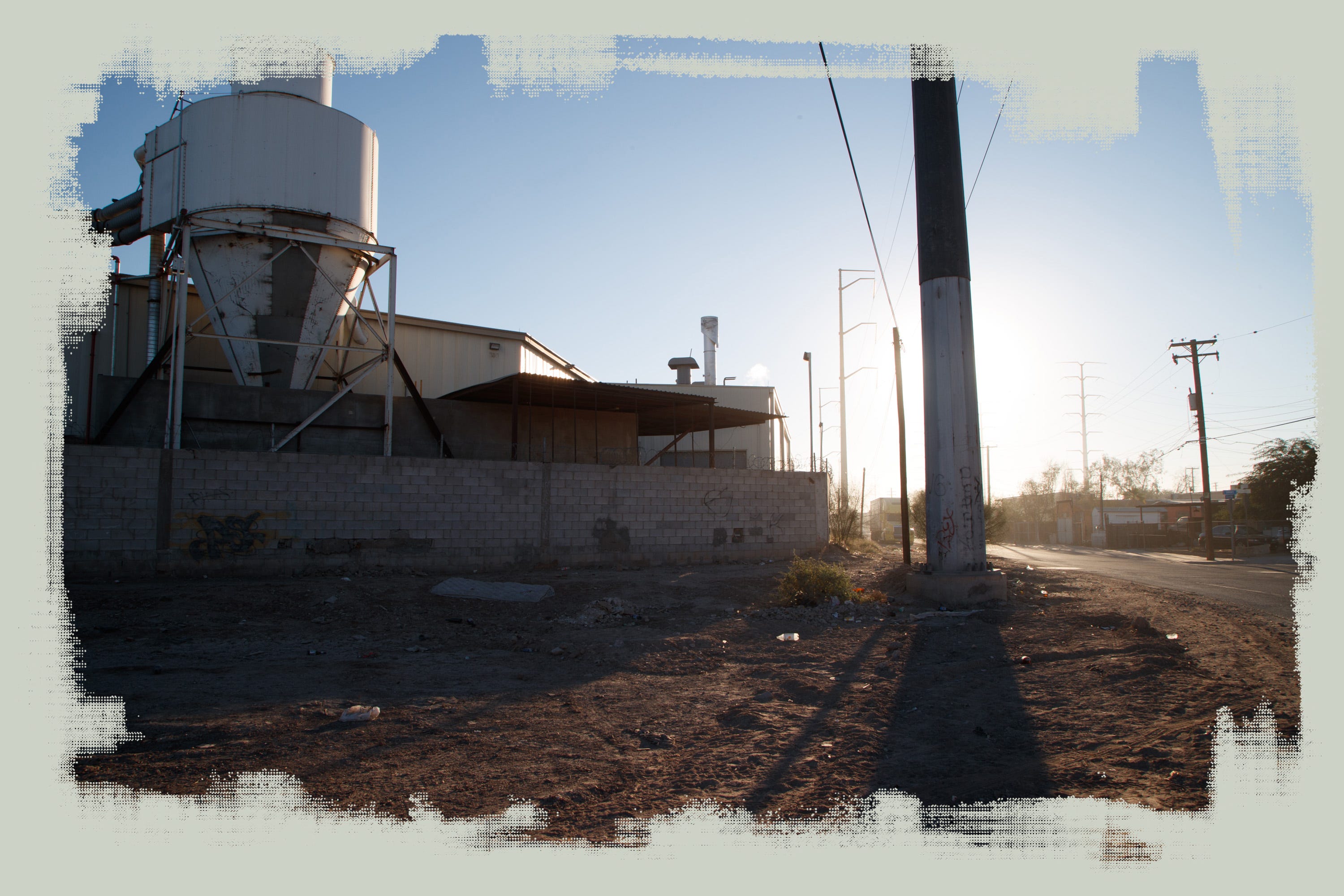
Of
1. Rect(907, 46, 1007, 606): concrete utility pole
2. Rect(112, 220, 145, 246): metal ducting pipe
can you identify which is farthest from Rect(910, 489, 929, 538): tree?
Rect(112, 220, 145, 246): metal ducting pipe

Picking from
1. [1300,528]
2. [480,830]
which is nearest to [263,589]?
[480,830]

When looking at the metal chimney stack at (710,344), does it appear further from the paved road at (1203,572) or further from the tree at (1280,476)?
the tree at (1280,476)

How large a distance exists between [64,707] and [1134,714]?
699 centimetres

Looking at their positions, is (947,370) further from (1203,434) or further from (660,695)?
(1203,434)

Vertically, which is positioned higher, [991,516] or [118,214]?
[118,214]

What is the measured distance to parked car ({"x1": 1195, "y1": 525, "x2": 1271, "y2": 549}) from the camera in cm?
2900

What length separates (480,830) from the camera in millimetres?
3236

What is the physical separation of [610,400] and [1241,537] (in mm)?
26898

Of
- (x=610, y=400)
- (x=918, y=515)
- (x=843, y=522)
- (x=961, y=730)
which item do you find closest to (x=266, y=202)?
(x=610, y=400)

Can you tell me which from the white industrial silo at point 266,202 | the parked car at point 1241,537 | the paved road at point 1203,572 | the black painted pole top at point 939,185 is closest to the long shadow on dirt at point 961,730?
the paved road at point 1203,572

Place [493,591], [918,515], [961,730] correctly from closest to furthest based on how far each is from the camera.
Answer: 1. [961,730]
2. [493,591]
3. [918,515]

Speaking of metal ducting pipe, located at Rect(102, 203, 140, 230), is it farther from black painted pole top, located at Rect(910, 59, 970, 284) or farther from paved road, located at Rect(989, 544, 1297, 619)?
paved road, located at Rect(989, 544, 1297, 619)

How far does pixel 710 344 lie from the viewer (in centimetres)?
3859

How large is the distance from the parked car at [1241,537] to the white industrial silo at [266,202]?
106 ft
